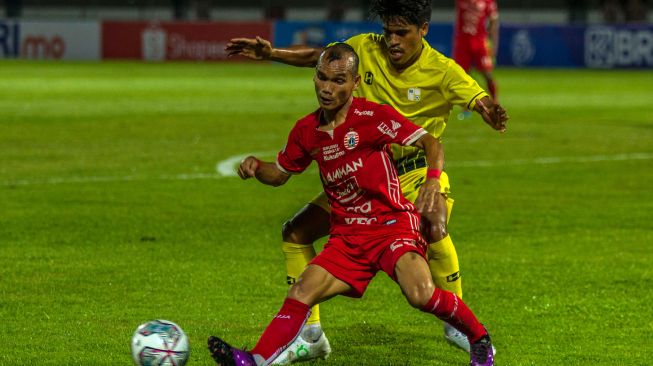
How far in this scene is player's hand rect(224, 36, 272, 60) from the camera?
676cm

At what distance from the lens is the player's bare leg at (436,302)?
563 centimetres

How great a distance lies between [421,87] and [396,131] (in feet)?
2.74

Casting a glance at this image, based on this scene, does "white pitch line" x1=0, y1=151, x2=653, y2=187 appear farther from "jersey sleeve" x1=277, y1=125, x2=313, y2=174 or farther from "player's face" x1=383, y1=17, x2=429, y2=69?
"jersey sleeve" x1=277, y1=125, x2=313, y2=174

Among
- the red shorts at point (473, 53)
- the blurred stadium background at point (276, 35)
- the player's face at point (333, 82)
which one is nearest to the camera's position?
the player's face at point (333, 82)

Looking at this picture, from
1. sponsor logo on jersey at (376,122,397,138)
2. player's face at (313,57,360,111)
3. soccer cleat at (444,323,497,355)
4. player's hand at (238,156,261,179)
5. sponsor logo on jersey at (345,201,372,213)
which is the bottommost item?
soccer cleat at (444,323,497,355)

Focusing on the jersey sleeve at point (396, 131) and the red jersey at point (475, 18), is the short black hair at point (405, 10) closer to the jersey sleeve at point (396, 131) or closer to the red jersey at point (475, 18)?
the jersey sleeve at point (396, 131)

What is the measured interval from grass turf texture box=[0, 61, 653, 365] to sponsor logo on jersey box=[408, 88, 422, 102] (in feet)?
3.98

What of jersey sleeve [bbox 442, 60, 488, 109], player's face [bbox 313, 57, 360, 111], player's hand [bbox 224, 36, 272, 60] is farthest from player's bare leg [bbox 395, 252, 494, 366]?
player's hand [bbox 224, 36, 272, 60]

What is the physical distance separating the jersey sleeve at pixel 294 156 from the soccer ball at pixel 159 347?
0.89 meters

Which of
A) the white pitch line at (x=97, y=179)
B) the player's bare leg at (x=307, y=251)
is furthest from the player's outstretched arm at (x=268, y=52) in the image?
the white pitch line at (x=97, y=179)

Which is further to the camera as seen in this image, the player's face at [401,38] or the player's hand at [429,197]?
the player's face at [401,38]

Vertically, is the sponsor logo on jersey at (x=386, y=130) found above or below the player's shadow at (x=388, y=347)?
above

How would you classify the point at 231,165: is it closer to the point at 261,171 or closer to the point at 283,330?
the point at 261,171

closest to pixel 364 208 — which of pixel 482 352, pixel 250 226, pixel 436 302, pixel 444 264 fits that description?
pixel 436 302
